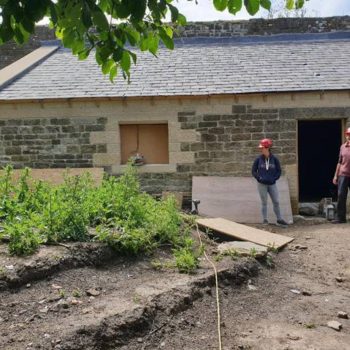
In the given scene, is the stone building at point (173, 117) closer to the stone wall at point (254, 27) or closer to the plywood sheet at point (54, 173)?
the plywood sheet at point (54, 173)

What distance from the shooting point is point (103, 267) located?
16.3ft

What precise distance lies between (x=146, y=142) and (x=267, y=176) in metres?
3.03

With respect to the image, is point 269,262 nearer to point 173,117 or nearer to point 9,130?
point 173,117

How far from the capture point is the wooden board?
6.82 meters

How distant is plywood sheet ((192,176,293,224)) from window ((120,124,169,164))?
103 centimetres

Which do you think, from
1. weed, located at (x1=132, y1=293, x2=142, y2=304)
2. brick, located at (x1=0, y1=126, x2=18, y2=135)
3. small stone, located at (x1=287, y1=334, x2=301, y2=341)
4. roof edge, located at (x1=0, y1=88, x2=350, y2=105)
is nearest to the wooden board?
small stone, located at (x1=287, y1=334, x2=301, y2=341)

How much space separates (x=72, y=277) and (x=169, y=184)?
599 centimetres

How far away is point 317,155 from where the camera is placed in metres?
14.6

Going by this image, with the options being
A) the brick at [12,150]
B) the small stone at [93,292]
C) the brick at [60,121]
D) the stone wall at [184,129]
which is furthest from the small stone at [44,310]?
the brick at [12,150]

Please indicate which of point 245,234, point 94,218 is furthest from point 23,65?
point 245,234

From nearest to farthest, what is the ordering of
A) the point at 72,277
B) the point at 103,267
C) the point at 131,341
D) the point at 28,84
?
the point at 131,341 → the point at 72,277 → the point at 103,267 → the point at 28,84

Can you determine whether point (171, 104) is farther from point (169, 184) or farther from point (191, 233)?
point (191, 233)

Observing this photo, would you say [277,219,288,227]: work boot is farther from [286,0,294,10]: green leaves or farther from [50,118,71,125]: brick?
[286,0,294,10]: green leaves

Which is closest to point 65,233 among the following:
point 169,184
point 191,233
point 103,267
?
point 103,267
